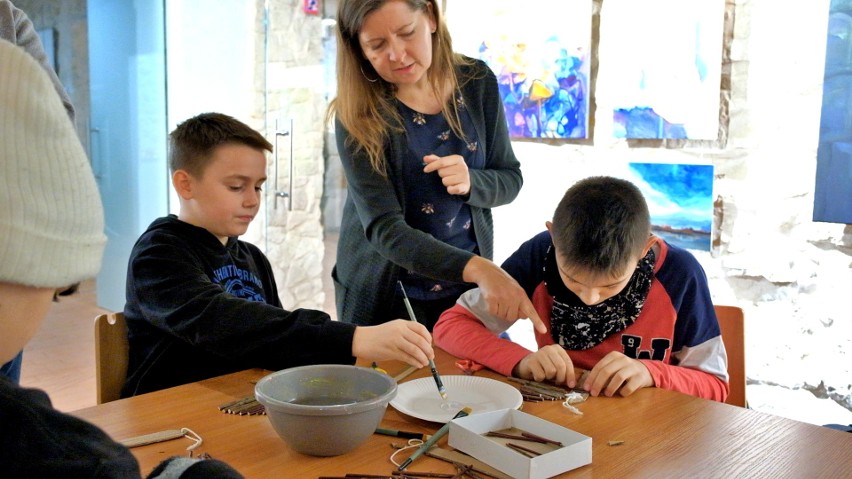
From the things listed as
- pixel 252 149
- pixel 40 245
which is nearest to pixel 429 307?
pixel 252 149

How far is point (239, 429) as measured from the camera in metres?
1.17

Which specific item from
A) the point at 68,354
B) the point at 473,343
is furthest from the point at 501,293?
the point at 68,354

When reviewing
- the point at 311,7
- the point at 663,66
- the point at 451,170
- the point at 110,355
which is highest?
the point at 311,7

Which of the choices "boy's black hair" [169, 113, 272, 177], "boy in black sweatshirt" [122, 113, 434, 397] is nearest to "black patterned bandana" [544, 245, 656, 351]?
"boy in black sweatshirt" [122, 113, 434, 397]

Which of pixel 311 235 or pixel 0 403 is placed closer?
pixel 0 403

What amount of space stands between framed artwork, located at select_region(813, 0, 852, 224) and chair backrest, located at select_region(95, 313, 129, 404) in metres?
2.13

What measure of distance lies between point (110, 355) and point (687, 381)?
1217mm

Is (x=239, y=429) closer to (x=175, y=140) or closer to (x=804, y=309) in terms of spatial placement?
(x=175, y=140)

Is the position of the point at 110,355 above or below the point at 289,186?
below

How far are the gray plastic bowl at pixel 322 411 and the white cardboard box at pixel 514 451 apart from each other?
127mm

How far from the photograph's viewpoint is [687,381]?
151 cm

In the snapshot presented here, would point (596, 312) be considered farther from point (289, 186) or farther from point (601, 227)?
point (289, 186)

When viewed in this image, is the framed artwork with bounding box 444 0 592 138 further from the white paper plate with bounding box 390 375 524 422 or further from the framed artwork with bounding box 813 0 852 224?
the white paper plate with bounding box 390 375 524 422

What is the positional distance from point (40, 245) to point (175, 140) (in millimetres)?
1376
